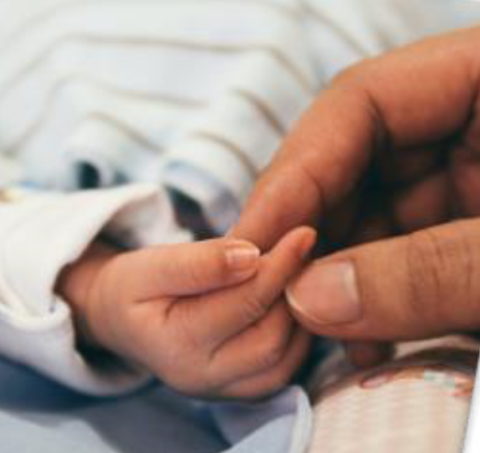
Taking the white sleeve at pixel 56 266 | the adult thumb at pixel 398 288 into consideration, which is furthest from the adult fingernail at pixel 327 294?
the white sleeve at pixel 56 266

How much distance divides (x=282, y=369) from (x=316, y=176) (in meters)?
0.12

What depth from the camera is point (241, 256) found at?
458 mm

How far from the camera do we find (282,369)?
50cm

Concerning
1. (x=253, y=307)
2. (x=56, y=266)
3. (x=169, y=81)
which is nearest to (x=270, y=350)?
(x=253, y=307)

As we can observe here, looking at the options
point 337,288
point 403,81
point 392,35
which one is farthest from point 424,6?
point 337,288

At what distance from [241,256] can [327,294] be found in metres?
0.05

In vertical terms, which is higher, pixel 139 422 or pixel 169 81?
pixel 169 81

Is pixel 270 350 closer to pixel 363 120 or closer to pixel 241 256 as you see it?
pixel 241 256

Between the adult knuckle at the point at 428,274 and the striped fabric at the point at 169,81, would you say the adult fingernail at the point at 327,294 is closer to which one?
the adult knuckle at the point at 428,274

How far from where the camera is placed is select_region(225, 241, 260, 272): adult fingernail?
1.50 ft

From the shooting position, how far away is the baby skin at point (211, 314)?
0.47 m

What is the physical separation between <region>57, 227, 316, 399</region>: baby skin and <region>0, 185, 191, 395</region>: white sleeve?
0.03m

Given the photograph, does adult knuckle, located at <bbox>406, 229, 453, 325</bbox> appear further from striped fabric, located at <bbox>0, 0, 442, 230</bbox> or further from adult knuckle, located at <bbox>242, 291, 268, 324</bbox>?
striped fabric, located at <bbox>0, 0, 442, 230</bbox>

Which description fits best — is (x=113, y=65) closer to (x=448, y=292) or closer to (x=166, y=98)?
(x=166, y=98)
